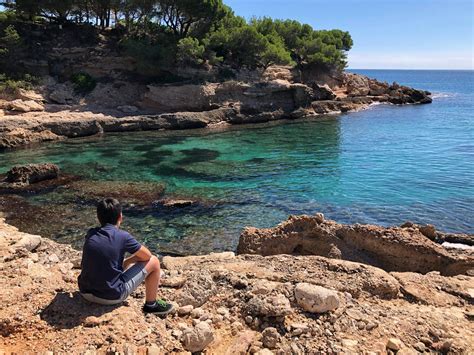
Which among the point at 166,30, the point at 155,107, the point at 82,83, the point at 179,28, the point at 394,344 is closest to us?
the point at 394,344

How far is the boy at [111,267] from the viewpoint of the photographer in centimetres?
588

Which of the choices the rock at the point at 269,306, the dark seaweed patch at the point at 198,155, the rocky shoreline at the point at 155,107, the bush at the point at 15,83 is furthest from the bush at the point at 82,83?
the rock at the point at 269,306

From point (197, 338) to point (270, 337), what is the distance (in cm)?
105

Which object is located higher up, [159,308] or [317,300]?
[317,300]

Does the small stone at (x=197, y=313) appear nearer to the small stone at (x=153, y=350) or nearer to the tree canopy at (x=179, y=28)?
the small stone at (x=153, y=350)

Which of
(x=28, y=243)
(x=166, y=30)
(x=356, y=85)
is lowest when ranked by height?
(x=28, y=243)

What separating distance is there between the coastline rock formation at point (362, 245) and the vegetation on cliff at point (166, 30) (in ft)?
119

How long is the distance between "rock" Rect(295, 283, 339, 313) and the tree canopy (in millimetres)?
40541

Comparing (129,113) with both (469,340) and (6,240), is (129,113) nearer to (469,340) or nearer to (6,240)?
(6,240)


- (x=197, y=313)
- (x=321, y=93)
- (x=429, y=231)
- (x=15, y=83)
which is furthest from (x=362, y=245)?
(x=321, y=93)

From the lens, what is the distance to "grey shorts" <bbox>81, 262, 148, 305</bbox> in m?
6.06

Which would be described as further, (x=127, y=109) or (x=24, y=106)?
(x=127, y=109)

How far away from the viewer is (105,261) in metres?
5.87

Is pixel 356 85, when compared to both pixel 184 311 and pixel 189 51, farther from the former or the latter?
pixel 184 311
